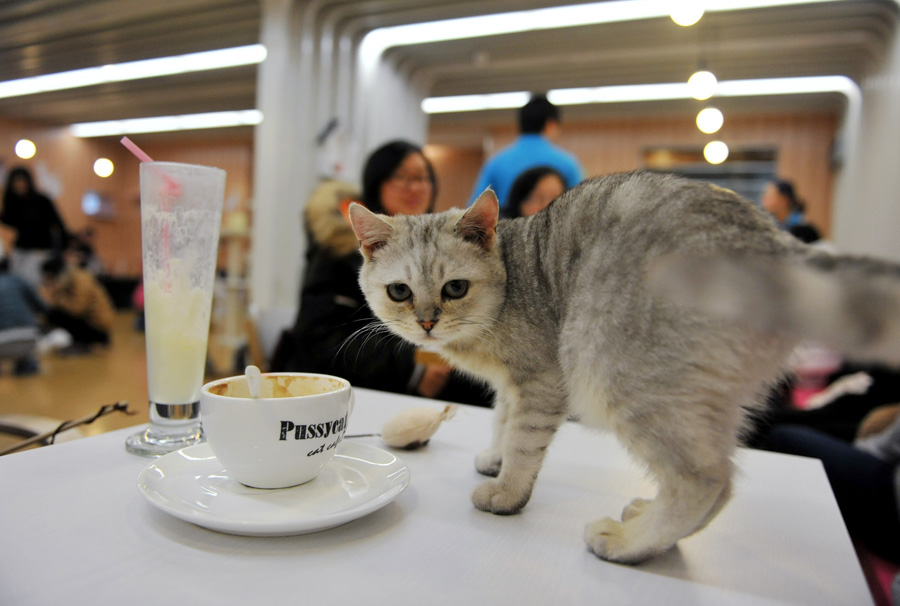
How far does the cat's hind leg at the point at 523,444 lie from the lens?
691 millimetres

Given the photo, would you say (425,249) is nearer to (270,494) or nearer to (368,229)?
(368,229)

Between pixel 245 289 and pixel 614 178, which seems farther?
pixel 245 289

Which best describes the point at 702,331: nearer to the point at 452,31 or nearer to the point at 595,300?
the point at 595,300

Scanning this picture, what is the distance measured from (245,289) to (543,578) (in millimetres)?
4811

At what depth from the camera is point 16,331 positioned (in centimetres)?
360

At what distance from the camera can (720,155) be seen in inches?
205

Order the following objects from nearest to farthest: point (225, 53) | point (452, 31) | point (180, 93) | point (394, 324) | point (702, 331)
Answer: point (702, 331), point (394, 324), point (452, 31), point (225, 53), point (180, 93)

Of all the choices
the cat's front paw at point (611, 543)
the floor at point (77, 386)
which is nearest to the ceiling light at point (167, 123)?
the floor at point (77, 386)

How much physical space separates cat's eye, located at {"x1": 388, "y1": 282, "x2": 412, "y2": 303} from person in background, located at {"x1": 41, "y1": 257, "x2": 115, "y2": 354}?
5.03m

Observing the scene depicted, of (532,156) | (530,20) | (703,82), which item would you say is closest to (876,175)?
(703,82)

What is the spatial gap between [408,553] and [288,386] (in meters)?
0.28

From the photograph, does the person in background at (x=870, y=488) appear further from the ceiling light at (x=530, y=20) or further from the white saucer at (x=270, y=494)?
the ceiling light at (x=530, y=20)

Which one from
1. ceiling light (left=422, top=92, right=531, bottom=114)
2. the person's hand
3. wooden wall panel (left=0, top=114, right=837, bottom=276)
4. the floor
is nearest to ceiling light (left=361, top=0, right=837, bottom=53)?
wooden wall panel (left=0, top=114, right=837, bottom=276)

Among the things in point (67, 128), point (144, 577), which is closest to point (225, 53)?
point (67, 128)
